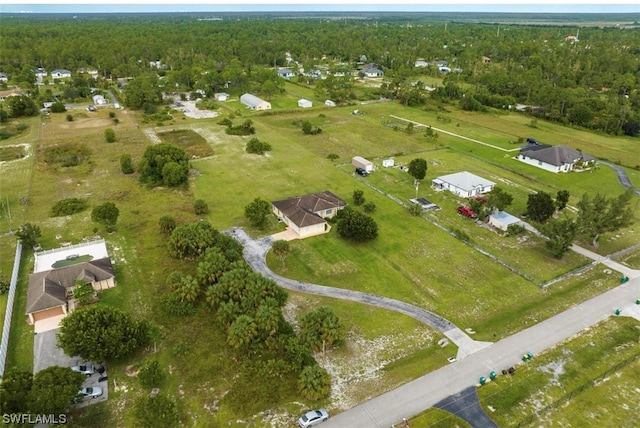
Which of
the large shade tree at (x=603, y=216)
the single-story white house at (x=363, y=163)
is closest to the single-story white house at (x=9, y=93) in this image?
the single-story white house at (x=363, y=163)

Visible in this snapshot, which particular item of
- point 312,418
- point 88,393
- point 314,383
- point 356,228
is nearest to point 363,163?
point 356,228

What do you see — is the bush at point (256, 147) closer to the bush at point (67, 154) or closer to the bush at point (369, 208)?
the bush at point (67, 154)

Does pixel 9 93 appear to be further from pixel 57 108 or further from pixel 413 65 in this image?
pixel 413 65

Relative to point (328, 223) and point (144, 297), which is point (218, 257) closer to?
point (144, 297)

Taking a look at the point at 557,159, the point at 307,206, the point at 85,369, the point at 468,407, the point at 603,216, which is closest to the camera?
the point at 468,407

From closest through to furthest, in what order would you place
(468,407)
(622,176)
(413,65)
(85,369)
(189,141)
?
(468,407)
(85,369)
(622,176)
(189,141)
(413,65)

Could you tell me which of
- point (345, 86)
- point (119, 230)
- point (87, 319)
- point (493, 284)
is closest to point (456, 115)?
point (345, 86)

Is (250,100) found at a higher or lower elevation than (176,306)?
higher

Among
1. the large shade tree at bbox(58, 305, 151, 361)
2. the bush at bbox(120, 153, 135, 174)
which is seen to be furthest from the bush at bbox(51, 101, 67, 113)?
the large shade tree at bbox(58, 305, 151, 361)

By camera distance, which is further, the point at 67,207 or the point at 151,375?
the point at 67,207
